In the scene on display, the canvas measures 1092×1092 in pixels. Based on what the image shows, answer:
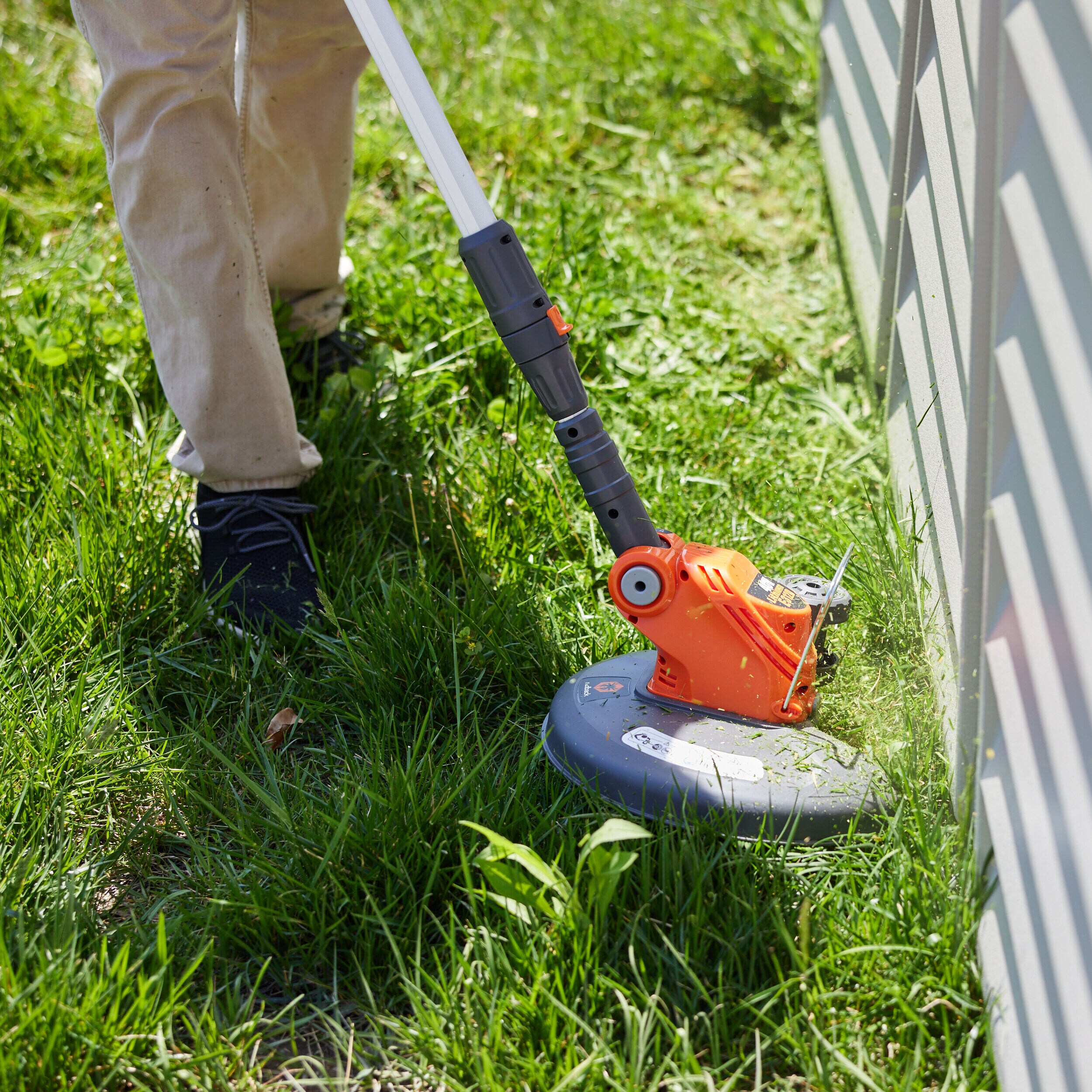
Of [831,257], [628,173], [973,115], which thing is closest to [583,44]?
[628,173]

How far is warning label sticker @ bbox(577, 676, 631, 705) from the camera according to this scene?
1.65 meters

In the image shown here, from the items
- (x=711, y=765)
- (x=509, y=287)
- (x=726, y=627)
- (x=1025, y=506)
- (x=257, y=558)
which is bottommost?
(x=711, y=765)

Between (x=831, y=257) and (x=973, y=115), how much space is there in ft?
5.63

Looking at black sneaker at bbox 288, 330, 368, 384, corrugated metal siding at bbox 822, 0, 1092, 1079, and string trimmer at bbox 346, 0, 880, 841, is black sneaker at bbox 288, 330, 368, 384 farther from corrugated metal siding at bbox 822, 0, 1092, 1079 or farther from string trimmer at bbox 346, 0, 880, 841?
corrugated metal siding at bbox 822, 0, 1092, 1079

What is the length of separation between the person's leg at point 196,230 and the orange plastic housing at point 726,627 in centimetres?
84

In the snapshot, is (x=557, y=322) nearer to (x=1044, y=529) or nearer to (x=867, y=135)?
(x=1044, y=529)

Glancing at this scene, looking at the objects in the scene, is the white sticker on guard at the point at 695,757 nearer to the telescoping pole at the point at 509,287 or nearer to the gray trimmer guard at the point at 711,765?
the gray trimmer guard at the point at 711,765

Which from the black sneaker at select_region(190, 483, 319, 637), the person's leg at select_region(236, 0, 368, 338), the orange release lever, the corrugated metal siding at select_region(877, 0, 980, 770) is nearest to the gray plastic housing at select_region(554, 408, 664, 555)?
the orange release lever

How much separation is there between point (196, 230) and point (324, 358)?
750 mm

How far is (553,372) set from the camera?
1.61 m

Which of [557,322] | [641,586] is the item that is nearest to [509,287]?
[557,322]

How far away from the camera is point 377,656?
1859 mm

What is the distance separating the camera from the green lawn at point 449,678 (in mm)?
1297

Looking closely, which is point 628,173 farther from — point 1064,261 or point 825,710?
point 1064,261
